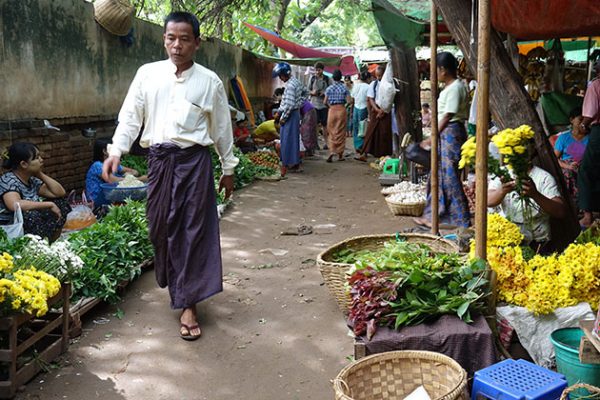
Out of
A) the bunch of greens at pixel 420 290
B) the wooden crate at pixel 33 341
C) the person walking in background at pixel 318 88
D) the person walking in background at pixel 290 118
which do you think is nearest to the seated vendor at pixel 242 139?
the person walking in background at pixel 290 118

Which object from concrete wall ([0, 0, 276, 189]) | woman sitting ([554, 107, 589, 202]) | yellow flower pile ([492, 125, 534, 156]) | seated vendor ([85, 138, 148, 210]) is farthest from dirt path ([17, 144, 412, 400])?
woman sitting ([554, 107, 589, 202])

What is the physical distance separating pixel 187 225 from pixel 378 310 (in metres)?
1.58

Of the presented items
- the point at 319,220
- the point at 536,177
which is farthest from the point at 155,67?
the point at 319,220

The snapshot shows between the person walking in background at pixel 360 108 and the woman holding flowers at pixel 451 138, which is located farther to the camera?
the person walking in background at pixel 360 108

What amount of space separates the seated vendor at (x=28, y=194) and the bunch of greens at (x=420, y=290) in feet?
9.53

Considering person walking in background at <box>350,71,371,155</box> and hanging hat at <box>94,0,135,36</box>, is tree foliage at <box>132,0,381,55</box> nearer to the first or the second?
person walking in background at <box>350,71,371,155</box>

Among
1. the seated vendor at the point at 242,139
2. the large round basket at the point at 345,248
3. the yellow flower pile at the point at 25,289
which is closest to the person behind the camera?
the yellow flower pile at the point at 25,289

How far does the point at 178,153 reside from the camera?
4.22 metres

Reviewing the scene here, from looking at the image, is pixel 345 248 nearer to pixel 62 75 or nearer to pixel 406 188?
pixel 406 188

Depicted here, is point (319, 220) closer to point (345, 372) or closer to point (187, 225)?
point (187, 225)

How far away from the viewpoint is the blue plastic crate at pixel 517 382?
108 inches

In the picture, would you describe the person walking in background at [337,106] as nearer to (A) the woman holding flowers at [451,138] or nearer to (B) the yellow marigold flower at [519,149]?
(A) the woman holding flowers at [451,138]

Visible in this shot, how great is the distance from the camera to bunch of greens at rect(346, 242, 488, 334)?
132 inches

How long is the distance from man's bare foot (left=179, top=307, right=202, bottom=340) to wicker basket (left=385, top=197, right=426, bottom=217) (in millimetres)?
3906
